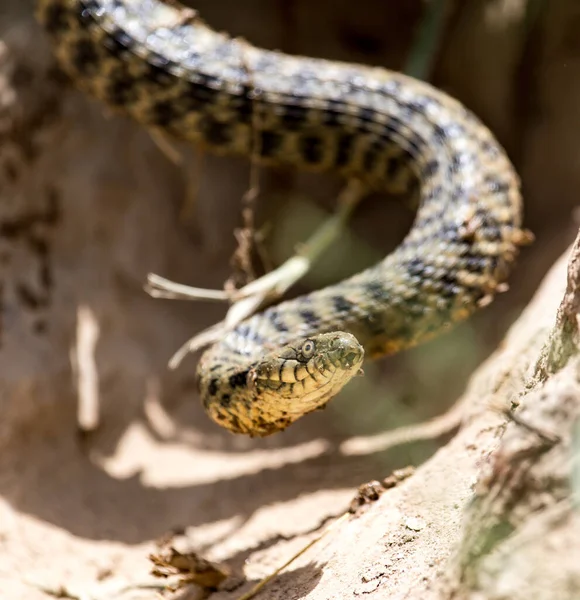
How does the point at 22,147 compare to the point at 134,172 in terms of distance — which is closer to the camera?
the point at 22,147

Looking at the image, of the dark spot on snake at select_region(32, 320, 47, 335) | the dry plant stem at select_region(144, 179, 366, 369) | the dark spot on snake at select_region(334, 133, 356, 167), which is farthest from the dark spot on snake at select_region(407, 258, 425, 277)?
the dark spot on snake at select_region(32, 320, 47, 335)

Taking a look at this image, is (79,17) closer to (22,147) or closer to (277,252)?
(22,147)

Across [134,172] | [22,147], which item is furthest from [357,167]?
[22,147]

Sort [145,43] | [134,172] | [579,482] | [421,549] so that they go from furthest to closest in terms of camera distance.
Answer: [134,172] → [145,43] → [421,549] → [579,482]

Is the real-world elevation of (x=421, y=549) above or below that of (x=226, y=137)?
below

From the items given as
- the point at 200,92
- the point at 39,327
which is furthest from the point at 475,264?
the point at 39,327

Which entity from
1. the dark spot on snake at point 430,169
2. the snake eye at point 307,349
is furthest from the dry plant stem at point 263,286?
the snake eye at point 307,349

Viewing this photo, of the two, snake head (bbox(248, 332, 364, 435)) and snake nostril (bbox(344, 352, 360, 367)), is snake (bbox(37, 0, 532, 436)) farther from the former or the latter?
snake nostril (bbox(344, 352, 360, 367))
